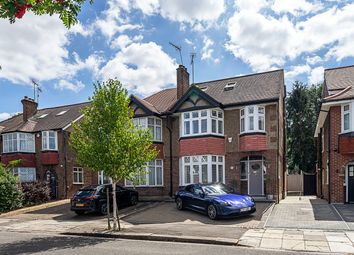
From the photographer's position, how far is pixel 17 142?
27531mm

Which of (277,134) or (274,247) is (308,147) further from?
(274,247)

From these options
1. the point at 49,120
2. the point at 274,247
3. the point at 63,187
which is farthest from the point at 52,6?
the point at 49,120

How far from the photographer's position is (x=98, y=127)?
44.4ft

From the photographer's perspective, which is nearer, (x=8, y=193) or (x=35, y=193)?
(x=8, y=193)

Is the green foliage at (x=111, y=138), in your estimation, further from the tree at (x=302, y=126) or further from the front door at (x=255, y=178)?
the tree at (x=302, y=126)

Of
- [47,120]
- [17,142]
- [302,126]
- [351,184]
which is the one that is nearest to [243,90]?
[351,184]

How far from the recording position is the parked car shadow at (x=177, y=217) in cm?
1468

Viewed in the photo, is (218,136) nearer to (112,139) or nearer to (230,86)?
(230,86)

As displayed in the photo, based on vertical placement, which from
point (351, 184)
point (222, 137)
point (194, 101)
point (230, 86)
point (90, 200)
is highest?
point (230, 86)

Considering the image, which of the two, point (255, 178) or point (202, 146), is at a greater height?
point (202, 146)

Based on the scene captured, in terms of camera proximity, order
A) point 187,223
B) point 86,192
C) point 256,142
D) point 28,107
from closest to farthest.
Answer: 1. point 187,223
2. point 86,192
3. point 256,142
4. point 28,107

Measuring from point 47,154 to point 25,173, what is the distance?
101 inches

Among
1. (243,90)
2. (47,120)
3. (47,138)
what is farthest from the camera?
(47,120)

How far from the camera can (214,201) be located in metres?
14.9
